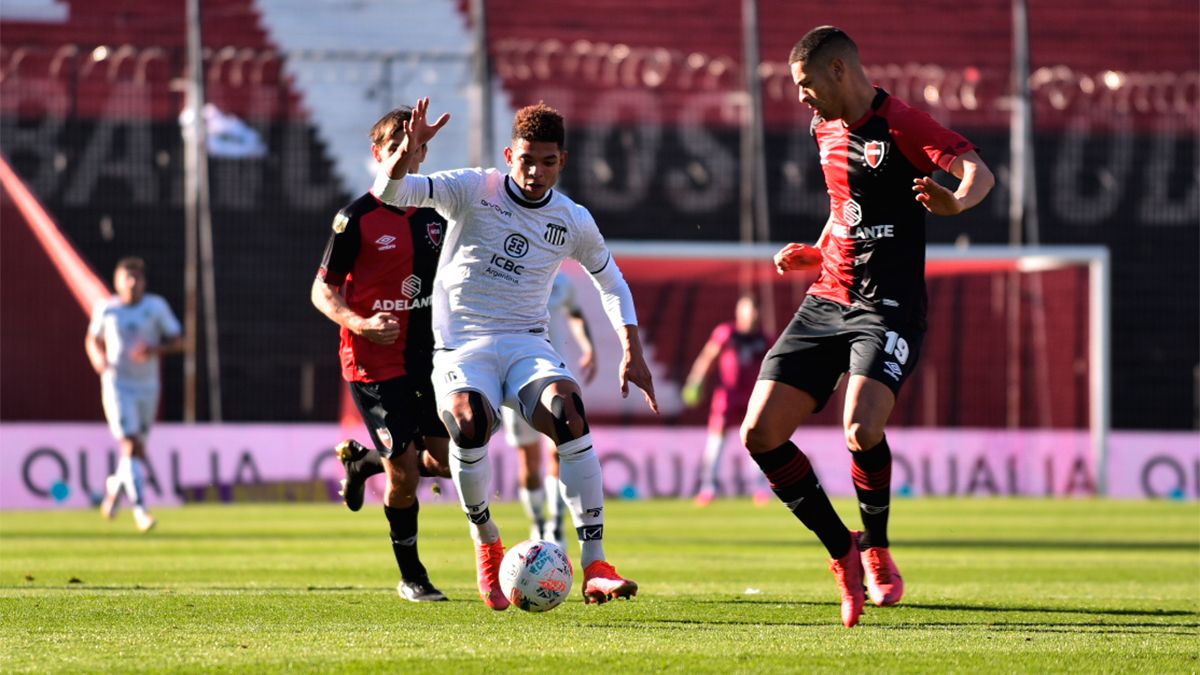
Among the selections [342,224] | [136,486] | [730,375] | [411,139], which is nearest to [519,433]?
[342,224]

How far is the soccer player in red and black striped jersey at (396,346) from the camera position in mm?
8164

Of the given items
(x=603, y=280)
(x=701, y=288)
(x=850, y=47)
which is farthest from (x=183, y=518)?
(x=850, y=47)

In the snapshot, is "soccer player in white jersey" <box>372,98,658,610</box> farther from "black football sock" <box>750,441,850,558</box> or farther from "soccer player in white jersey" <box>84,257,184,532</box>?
"soccer player in white jersey" <box>84,257,184,532</box>

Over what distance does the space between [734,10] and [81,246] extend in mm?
8887

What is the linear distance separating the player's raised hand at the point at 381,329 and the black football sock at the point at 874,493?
188cm

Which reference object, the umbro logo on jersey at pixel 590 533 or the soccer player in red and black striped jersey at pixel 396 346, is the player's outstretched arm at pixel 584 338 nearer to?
the soccer player in red and black striped jersey at pixel 396 346

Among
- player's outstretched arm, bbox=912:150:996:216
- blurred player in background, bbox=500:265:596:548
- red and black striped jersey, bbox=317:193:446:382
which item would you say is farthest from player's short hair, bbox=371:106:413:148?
blurred player in background, bbox=500:265:596:548

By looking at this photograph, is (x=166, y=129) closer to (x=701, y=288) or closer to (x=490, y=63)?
(x=490, y=63)

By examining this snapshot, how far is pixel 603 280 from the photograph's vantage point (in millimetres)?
7863

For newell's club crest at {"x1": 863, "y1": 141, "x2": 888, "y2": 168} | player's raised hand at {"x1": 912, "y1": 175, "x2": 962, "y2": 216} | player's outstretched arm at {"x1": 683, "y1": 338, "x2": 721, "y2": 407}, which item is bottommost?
player's outstretched arm at {"x1": 683, "y1": 338, "x2": 721, "y2": 407}

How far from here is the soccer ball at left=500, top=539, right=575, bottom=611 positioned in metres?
7.11

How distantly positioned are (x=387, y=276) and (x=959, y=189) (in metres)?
2.62

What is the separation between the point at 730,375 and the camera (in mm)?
19953

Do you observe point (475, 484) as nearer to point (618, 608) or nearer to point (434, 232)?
point (618, 608)
